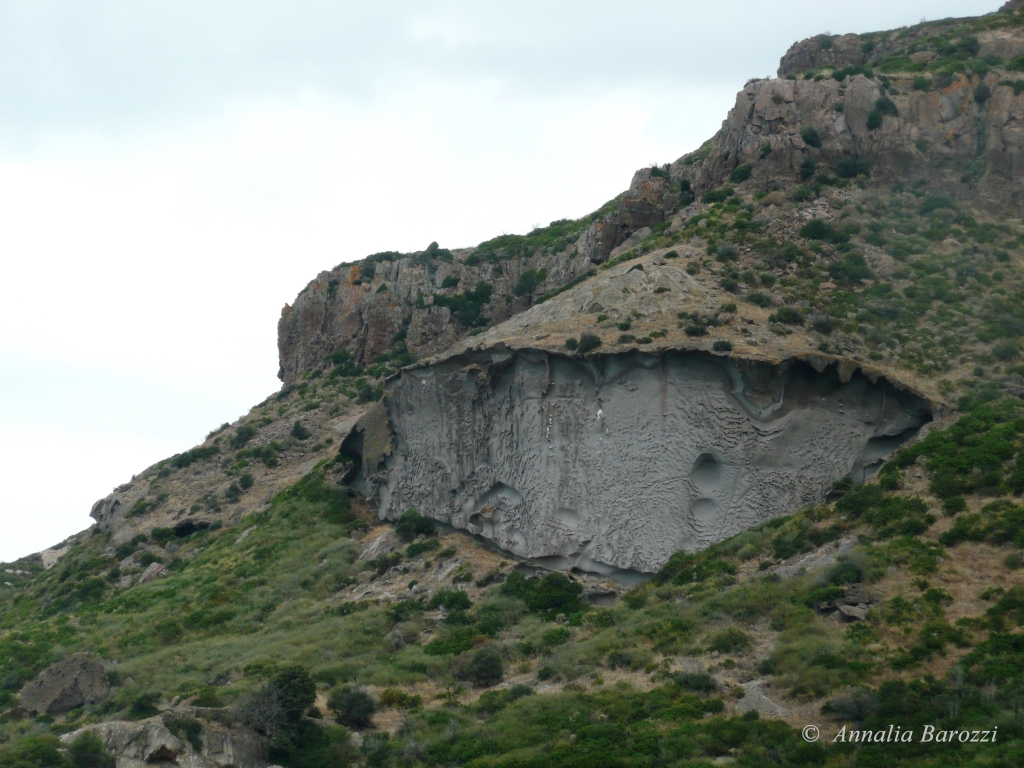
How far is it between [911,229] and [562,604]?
23043 mm

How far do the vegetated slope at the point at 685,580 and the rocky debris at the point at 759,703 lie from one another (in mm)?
79

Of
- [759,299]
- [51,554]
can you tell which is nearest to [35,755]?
[759,299]

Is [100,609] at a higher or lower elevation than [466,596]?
higher

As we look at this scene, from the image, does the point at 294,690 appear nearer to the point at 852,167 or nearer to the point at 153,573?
the point at 153,573

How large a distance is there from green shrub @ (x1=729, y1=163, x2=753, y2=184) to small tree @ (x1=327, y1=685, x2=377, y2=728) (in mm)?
31566

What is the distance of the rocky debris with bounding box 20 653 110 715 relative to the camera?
40.3 metres

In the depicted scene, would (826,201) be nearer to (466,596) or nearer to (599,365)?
(599,365)

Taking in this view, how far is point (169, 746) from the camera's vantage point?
32125 mm

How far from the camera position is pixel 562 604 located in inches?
1665

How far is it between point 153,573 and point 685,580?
26.1 metres

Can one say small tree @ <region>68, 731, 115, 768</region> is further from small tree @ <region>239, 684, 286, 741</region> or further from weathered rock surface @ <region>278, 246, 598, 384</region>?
weathered rock surface @ <region>278, 246, 598, 384</region>

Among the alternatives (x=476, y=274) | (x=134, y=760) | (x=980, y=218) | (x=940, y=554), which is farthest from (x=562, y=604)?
(x=476, y=274)

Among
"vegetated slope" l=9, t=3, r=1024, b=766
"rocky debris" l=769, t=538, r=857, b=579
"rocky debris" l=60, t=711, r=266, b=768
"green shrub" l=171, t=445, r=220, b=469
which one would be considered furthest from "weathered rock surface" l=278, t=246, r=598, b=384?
"rocky debris" l=60, t=711, r=266, b=768

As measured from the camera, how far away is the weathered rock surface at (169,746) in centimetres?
3203
